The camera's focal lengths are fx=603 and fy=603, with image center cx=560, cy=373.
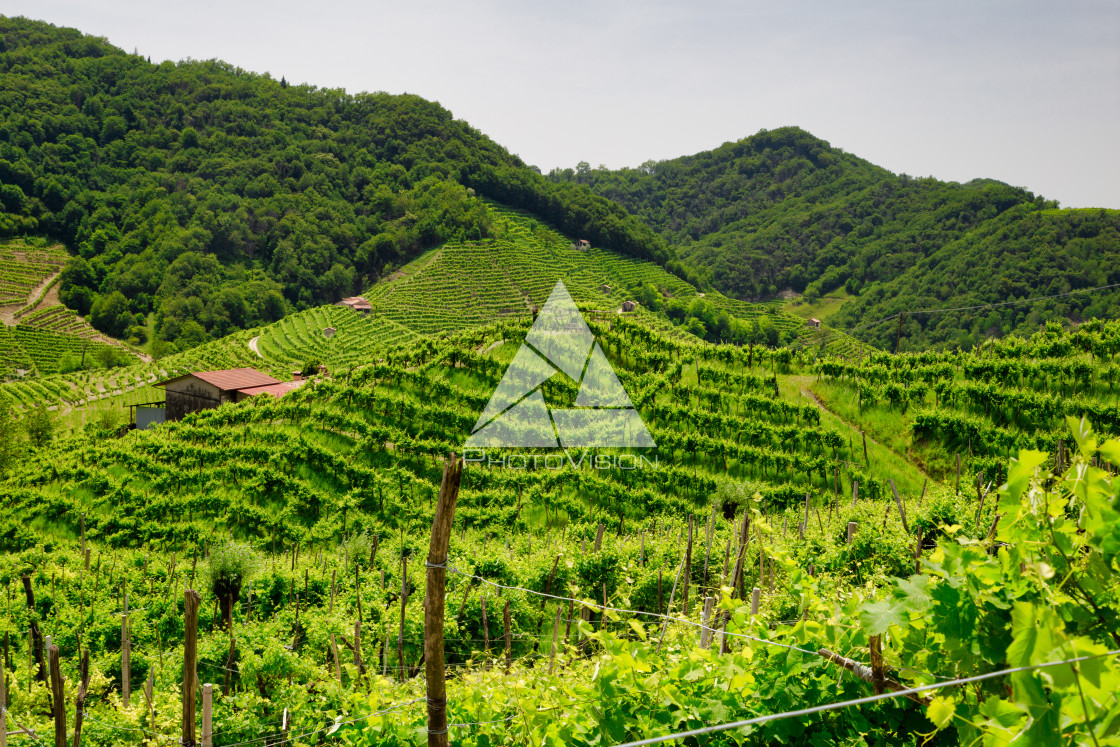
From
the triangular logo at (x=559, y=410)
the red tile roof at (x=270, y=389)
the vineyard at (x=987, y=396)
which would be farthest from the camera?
the red tile roof at (x=270, y=389)

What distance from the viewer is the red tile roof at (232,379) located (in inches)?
1111

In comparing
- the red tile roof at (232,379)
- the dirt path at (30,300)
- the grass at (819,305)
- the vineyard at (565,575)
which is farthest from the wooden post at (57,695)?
the grass at (819,305)

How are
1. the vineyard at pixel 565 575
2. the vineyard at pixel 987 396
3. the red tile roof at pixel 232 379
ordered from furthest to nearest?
the red tile roof at pixel 232 379 → the vineyard at pixel 987 396 → the vineyard at pixel 565 575

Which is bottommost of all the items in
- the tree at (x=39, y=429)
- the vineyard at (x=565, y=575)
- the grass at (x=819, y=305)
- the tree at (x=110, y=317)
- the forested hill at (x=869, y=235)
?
the tree at (x=39, y=429)

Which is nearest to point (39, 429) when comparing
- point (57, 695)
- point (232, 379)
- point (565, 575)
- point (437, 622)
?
point (232, 379)

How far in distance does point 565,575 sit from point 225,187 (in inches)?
3606

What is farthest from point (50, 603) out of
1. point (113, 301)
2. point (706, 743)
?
point (113, 301)

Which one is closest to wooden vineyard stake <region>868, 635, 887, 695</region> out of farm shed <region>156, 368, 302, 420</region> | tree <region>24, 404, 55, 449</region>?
farm shed <region>156, 368, 302, 420</region>

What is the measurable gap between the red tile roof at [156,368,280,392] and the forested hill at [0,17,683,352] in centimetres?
3812

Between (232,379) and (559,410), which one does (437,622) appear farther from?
(232,379)

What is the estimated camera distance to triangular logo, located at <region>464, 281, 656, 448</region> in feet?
58.2

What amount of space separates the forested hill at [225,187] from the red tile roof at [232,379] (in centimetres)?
3812

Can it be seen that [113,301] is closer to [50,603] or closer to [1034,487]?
[50,603]

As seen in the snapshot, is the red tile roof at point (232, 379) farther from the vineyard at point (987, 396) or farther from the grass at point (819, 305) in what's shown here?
the grass at point (819, 305)
